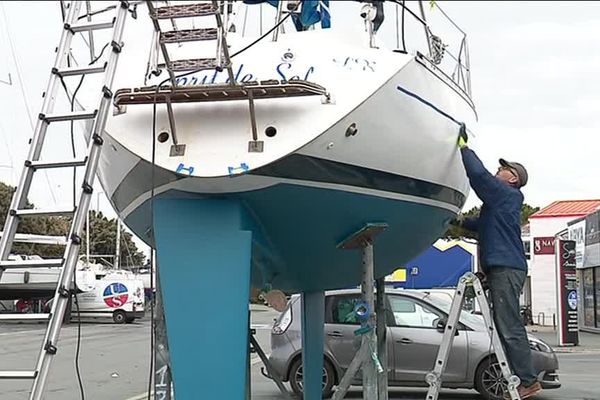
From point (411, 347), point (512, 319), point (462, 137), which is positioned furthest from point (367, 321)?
point (411, 347)

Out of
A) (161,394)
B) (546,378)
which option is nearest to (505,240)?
(161,394)

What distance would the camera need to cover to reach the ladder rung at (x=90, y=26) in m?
4.30

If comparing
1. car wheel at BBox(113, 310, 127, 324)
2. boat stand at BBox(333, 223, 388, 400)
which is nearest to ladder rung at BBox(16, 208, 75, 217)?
boat stand at BBox(333, 223, 388, 400)

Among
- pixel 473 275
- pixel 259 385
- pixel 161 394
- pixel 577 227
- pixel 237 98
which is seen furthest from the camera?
pixel 577 227

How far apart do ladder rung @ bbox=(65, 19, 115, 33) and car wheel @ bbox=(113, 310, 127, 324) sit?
28.3 meters

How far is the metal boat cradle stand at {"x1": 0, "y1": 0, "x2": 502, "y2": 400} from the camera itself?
3.62 m

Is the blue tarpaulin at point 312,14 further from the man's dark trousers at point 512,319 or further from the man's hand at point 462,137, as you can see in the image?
the man's dark trousers at point 512,319

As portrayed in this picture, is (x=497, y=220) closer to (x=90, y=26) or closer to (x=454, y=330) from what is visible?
(x=454, y=330)

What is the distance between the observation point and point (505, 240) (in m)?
4.80

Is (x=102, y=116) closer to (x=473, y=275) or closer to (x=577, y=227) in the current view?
(x=473, y=275)

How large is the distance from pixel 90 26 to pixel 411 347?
24.8 ft

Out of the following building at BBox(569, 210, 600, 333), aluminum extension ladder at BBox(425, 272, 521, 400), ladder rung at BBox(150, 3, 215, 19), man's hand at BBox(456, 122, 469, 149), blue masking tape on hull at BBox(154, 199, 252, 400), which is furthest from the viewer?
building at BBox(569, 210, 600, 333)

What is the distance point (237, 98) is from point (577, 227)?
25.6 meters

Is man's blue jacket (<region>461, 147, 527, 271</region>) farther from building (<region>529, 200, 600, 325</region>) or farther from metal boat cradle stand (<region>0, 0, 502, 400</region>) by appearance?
building (<region>529, 200, 600, 325</region>)
